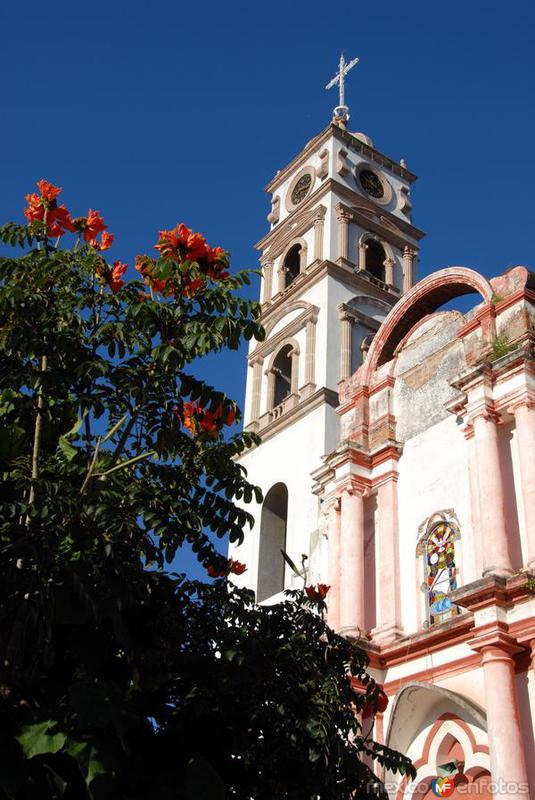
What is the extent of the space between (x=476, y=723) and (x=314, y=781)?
636 centimetres

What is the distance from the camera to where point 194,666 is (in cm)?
691

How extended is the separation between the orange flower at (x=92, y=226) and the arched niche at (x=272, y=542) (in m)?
14.0

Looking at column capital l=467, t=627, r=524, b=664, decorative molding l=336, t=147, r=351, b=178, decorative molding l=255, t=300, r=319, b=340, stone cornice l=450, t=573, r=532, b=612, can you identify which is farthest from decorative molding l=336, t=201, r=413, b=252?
column capital l=467, t=627, r=524, b=664

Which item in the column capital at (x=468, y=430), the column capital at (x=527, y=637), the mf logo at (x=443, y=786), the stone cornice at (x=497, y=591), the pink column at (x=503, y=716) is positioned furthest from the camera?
the column capital at (x=468, y=430)

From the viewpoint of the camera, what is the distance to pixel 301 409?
2212 centimetres

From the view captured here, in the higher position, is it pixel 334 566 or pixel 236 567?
pixel 334 566

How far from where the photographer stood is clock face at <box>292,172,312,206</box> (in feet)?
95.8

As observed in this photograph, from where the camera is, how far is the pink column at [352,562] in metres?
15.1

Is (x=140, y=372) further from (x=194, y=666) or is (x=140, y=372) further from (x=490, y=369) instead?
(x=490, y=369)

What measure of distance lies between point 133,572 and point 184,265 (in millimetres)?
2308

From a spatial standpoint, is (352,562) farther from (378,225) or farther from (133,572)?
(378,225)

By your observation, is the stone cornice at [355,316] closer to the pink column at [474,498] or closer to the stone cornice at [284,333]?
the stone cornice at [284,333]

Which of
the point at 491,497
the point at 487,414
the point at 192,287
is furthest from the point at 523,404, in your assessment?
the point at 192,287

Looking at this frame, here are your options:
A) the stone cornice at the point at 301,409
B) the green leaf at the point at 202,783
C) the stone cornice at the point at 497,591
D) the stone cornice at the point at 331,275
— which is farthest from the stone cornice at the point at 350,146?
the green leaf at the point at 202,783
